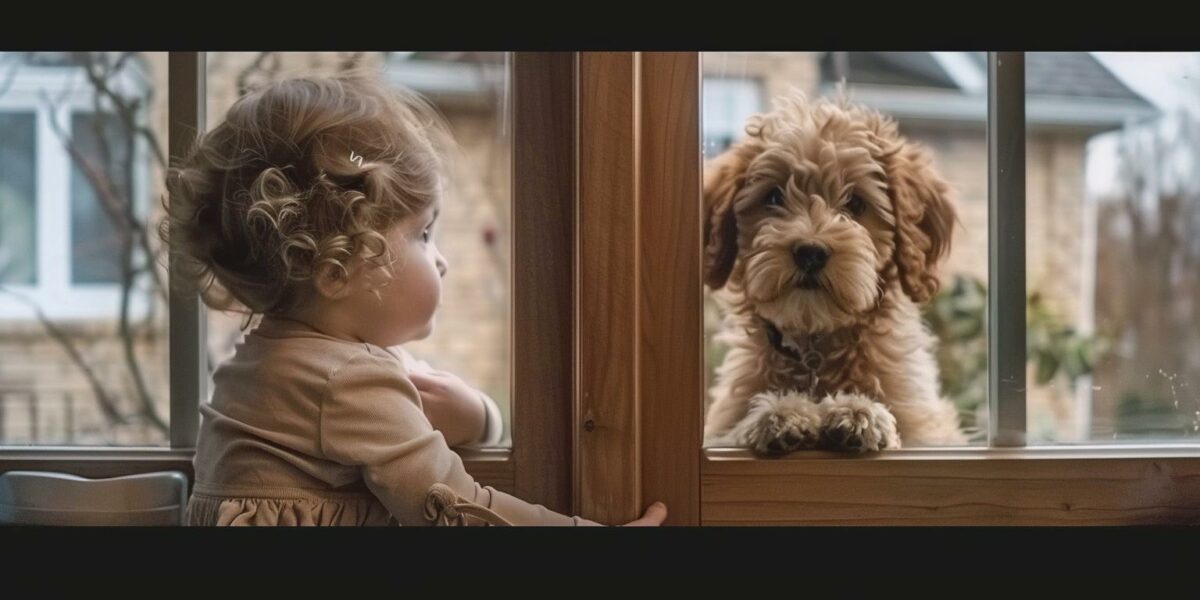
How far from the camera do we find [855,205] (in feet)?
5.37

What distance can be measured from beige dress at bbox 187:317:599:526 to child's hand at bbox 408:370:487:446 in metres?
0.07

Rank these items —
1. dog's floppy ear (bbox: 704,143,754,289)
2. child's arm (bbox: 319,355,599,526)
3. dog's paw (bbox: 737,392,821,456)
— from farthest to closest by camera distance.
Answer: dog's floppy ear (bbox: 704,143,754,289) < dog's paw (bbox: 737,392,821,456) < child's arm (bbox: 319,355,599,526)

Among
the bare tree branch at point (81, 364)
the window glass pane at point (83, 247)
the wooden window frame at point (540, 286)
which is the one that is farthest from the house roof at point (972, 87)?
the bare tree branch at point (81, 364)

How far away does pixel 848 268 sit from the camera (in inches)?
61.2

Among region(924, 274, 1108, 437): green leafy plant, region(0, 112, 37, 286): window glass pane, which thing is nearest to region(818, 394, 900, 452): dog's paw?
region(924, 274, 1108, 437): green leafy plant

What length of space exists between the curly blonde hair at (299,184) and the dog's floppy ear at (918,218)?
714 millimetres

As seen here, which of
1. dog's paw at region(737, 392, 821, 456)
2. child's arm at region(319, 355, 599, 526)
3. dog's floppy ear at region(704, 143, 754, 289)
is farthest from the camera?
dog's floppy ear at region(704, 143, 754, 289)

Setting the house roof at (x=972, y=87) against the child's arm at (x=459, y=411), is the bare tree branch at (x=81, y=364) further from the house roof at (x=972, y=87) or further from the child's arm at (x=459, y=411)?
the house roof at (x=972, y=87)

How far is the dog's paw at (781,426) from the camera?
1.48 meters

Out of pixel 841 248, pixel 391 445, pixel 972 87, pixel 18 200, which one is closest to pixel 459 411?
pixel 391 445

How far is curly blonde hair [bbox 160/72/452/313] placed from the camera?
1.40 m

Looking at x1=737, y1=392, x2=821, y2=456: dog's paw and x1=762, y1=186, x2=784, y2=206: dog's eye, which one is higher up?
x1=762, y1=186, x2=784, y2=206: dog's eye

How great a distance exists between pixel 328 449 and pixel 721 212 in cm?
69

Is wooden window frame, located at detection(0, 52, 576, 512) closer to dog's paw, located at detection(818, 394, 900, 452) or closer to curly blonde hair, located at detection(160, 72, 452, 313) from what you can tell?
curly blonde hair, located at detection(160, 72, 452, 313)
